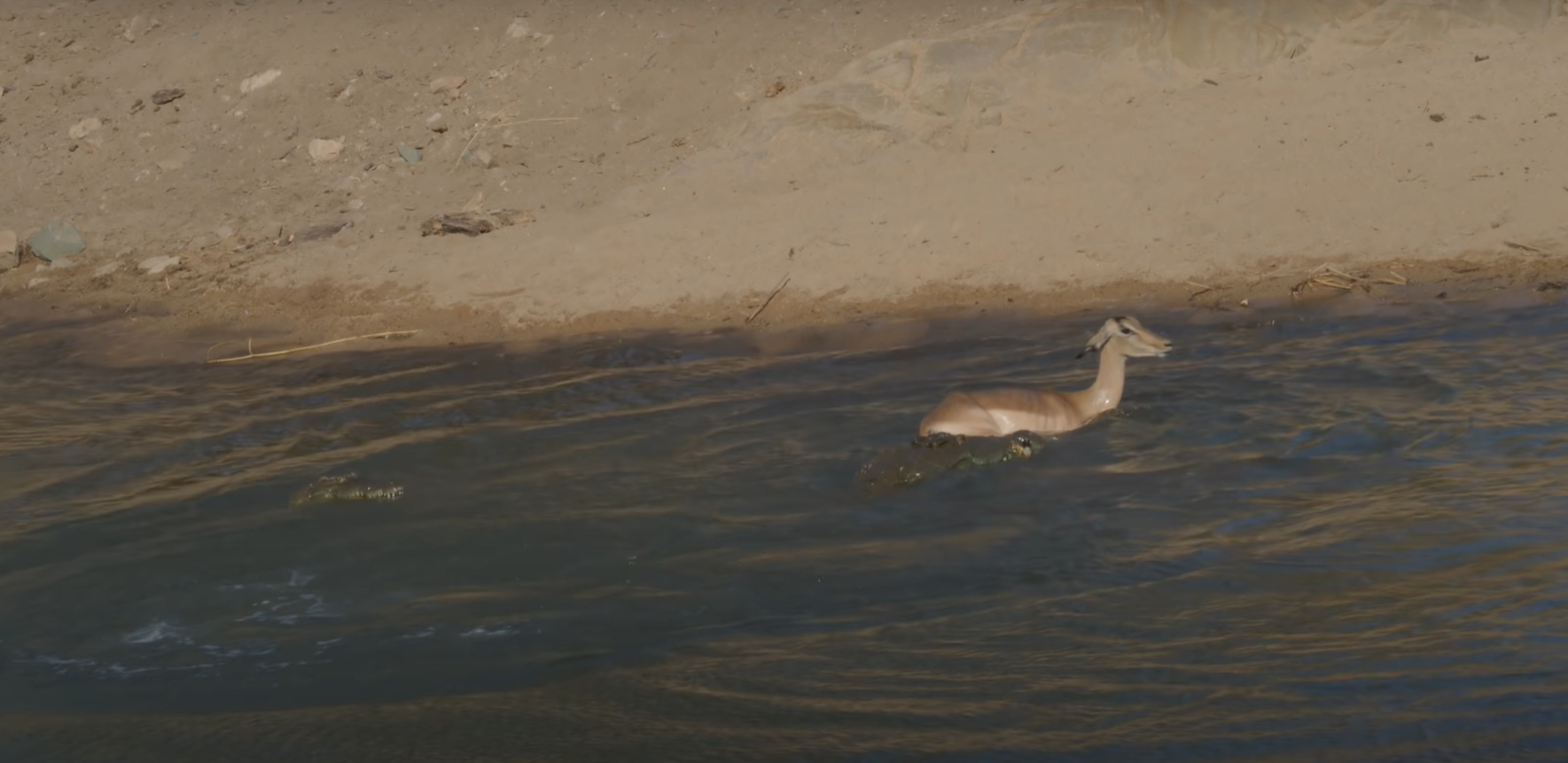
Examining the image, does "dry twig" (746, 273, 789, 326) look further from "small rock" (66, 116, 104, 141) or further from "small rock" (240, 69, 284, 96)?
"small rock" (66, 116, 104, 141)

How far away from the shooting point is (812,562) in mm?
7422

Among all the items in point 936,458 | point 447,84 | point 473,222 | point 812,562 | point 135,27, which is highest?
point 135,27

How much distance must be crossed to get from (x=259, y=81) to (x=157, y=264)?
258cm

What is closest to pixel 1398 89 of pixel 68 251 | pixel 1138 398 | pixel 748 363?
pixel 1138 398

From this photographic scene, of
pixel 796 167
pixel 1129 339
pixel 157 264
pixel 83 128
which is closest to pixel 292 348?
pixel 157 264

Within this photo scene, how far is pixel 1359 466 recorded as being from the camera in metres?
8.13

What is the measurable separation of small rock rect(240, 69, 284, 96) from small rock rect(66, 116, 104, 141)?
1.43m

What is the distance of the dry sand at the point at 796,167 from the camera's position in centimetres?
1237

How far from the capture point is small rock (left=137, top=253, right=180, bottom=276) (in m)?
14.3

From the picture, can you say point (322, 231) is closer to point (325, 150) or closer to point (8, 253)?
point (325, 150)

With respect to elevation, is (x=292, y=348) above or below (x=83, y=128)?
below

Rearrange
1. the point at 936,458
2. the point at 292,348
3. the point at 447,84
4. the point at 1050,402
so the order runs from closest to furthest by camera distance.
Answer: the point at 936,458
the point at 1050,402
the point at 292,348
the point at 447,84

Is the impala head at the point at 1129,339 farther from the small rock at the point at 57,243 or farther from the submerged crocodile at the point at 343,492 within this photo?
the small rock at the point at 57,243

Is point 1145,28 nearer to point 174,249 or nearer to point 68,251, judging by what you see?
point 174,249
